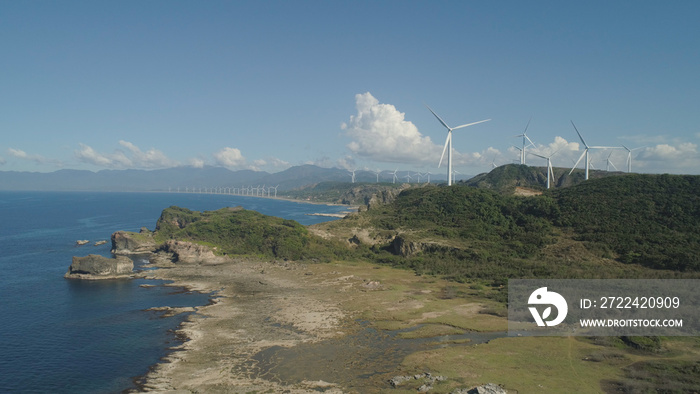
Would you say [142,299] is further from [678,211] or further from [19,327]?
[678,211]

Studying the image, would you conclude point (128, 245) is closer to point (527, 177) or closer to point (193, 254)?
point (193, 254)

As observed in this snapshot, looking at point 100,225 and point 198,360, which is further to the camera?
point 100,225

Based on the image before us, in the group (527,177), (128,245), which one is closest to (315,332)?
(128,245)

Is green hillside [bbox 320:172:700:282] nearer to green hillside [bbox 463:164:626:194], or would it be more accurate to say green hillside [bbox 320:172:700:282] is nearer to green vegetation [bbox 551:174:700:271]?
green vegetation [bbox 551:174:700:271]

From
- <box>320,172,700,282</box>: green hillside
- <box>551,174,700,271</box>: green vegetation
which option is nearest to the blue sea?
<box>320,172,700,282</box>: green hillside

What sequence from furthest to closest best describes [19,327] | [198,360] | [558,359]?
1. [19,327]
2. [198,360]
3. [558,359]

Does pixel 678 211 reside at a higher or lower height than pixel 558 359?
higher

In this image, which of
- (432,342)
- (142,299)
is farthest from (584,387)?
(142,299)

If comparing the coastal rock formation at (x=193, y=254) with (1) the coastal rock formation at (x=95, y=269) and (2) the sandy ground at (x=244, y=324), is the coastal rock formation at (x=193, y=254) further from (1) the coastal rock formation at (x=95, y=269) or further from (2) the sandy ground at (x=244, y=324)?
(1) the coastal rock formation at (x=95, y=269)

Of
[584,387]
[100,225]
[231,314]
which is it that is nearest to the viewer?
[584,387]
